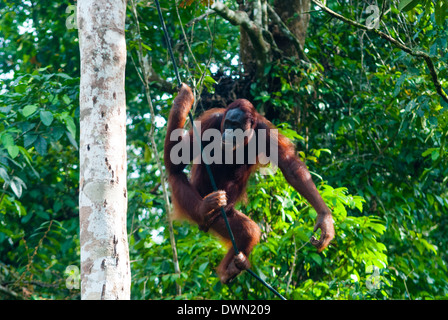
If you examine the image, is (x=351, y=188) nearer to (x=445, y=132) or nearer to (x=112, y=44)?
(x=445, y=132)

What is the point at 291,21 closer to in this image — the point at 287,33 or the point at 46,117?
the point at 287,33

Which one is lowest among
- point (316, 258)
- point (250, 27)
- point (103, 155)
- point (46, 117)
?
point (316, 258)

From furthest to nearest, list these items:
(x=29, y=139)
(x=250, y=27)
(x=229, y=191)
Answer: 1. (x=250, y=27)
2. (x=229, y=191)
3. (x=29, y=139)

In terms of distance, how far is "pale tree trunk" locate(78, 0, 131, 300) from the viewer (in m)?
2.22

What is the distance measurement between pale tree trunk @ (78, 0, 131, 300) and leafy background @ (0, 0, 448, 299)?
4.27 ft

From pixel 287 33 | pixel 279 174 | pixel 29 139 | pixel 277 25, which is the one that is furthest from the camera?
pixel 277 25

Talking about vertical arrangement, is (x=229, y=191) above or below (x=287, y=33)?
below

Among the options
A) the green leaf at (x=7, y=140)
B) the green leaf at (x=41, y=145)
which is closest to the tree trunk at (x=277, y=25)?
the green leaf at (x=41, y=145)

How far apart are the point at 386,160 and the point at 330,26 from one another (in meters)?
1.78

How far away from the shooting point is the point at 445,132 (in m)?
3.91

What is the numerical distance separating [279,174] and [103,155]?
2.59 meters

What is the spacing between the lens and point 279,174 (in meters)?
4.71

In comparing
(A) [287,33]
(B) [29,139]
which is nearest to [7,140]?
(B) [29,139]
